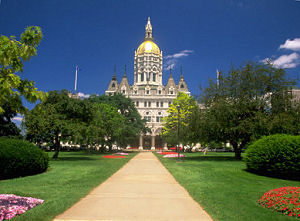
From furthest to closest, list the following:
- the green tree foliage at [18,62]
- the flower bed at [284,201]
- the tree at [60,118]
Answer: the tree at [60,118] < the flower bed at [284,201] < the green tree foliage at [18,62]

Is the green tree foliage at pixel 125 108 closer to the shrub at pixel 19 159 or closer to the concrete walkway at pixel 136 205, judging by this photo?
the shrub at pixel 19 159

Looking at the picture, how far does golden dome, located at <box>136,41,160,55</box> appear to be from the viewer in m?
112

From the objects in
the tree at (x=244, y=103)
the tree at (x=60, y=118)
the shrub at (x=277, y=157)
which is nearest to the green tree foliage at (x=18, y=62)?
the shrub at (x=277, y=157)

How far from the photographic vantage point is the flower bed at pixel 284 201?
759 centimetres

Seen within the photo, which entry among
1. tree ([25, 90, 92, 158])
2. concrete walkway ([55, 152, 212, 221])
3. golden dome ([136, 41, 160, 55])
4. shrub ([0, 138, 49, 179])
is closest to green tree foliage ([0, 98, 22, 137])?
tree ([25, 90, 92, 158])

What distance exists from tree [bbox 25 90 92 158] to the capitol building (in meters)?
45.1

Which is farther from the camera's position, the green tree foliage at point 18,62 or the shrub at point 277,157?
the shrub at point 277,157

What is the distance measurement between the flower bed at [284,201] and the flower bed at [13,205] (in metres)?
7.56

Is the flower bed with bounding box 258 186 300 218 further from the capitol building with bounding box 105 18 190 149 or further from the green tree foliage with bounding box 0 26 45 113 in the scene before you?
the capitol building with bounding box 105 18 190 149

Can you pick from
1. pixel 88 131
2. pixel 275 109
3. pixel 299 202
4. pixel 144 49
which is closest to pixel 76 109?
pixel 88 131

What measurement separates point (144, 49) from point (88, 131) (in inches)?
3503

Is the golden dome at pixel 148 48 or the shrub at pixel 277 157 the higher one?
the golden dome at pixel 148 48

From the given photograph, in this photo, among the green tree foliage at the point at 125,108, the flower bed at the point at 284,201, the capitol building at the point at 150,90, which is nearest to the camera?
the flower bed at the point at 284,201

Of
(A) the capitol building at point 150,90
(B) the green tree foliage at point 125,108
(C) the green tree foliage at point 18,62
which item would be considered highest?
(A) the capitol building at point 150,90
